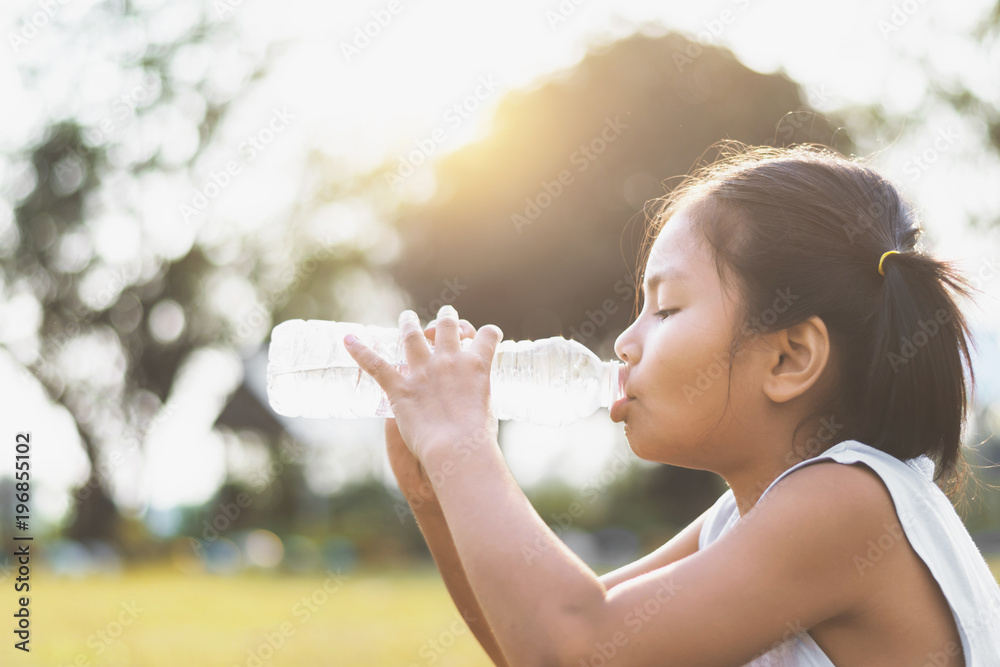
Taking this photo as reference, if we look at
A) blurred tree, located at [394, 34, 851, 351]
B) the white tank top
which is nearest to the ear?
the white tank top

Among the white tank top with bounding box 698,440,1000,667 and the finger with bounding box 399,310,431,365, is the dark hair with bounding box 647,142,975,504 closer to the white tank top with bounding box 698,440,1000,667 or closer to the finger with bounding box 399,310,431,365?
the white tank top with bounding box 698,440,1000,667

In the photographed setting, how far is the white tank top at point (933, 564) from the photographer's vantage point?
58.2 inches

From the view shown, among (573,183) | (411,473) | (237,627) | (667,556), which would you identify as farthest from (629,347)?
(573,183)

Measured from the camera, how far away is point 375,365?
172cm

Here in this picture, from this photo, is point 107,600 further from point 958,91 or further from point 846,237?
point 958,91

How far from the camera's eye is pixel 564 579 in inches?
54.3

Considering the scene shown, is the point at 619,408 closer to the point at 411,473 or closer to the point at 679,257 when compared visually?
the point at 679,257

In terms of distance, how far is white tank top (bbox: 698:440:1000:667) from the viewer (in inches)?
58.2

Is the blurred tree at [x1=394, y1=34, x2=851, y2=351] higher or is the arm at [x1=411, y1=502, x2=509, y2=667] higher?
Result: the arm at [x1=411, y1=502, x2=509, y2=667]

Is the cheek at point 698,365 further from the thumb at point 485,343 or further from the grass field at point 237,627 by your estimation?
the grass field at point 237,627

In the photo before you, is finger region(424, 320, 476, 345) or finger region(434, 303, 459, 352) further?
finger region(424, 320, 476, 345)

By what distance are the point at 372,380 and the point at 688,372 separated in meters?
1.23

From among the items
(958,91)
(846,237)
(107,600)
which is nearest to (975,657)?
(846,237)

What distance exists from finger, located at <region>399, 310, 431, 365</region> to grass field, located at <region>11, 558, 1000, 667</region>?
3.46 metres
